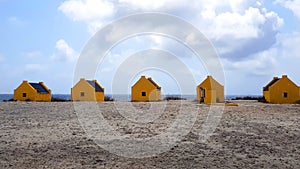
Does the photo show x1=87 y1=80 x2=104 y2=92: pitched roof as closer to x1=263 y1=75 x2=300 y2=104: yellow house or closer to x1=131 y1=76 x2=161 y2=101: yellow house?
x1=131 y1=76 x2=161 y2=101: yellow house

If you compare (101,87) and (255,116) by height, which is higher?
(101,87)

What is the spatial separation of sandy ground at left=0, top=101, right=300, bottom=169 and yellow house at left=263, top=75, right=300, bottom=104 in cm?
1416

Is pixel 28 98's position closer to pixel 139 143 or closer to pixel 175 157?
pixel 139 143

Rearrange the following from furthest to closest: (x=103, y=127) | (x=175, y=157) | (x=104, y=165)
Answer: (x=103, y=127) → (x=175, y=157) → (x=104, y=165)

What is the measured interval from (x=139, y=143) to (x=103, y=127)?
3346mm

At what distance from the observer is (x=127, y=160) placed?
8.85m

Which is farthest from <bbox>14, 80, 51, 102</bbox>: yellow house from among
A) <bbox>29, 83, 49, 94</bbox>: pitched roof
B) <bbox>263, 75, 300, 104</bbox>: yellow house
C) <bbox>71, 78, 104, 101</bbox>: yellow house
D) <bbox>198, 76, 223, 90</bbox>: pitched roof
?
<bbox>263, 75, 300, 104</bbox>: yellow house

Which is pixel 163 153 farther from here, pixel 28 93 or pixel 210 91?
pixel 28 93

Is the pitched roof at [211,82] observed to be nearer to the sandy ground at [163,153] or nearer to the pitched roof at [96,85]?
the pitched roof at [96,85]

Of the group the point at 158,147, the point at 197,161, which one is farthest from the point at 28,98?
the point at 197,161

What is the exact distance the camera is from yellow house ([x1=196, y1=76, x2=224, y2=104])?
2725 cm

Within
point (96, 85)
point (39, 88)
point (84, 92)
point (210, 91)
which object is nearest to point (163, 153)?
point (210, 91)

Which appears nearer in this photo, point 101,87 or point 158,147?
point 158,147

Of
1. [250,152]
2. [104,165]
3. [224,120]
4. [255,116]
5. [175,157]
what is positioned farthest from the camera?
[255,116]
